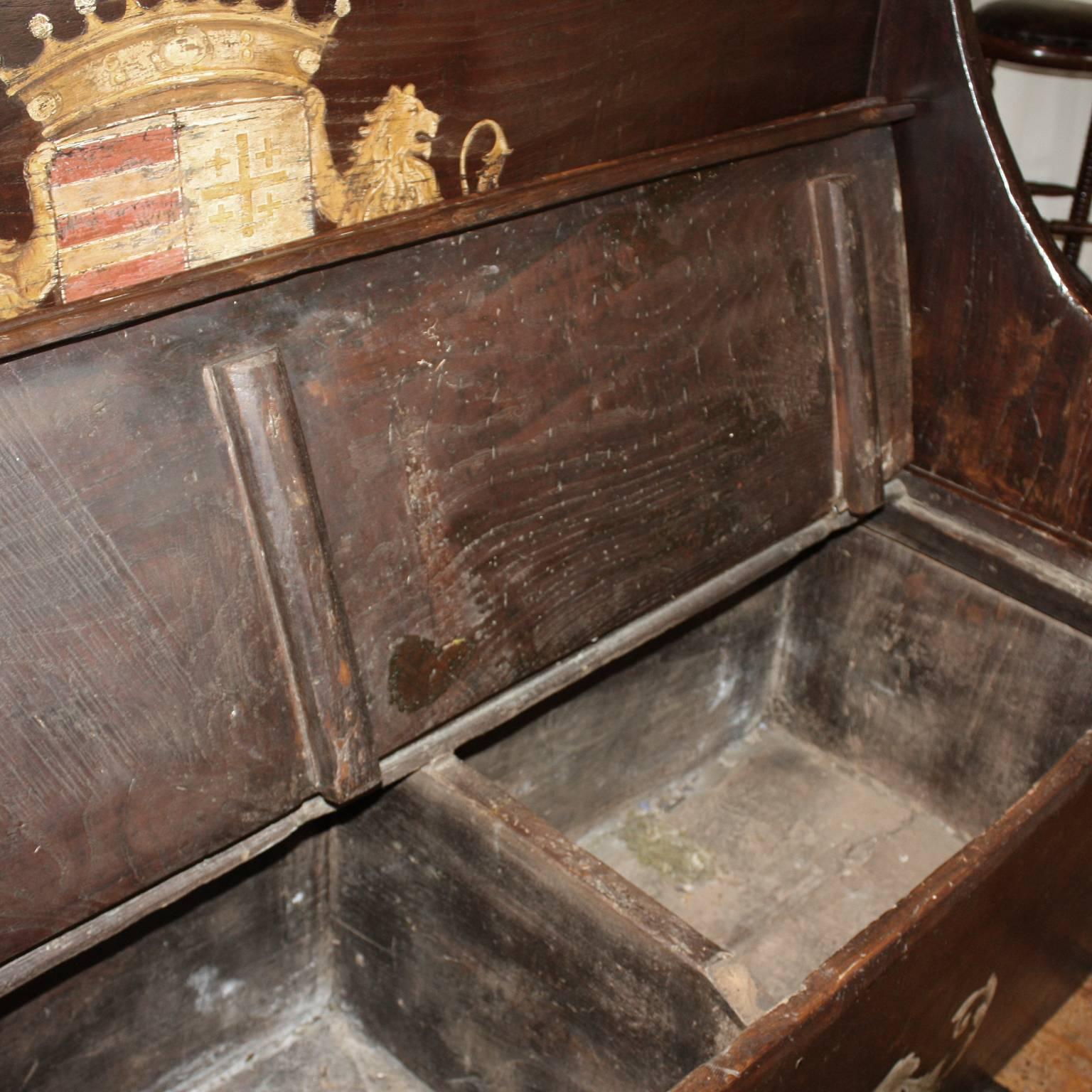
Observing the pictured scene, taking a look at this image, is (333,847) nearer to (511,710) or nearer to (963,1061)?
(511,710)

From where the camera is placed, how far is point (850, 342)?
2.17 meters

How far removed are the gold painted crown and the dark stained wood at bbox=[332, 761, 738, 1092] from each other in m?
0.84

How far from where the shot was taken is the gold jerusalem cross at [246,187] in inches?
56.2

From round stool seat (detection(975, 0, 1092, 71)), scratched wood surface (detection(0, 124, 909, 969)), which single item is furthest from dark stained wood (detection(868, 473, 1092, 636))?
round stool seat (detection(975, 0, 1092, 71))

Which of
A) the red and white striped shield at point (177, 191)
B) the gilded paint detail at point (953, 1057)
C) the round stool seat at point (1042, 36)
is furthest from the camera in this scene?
the round stool seat at point (1042, 36)

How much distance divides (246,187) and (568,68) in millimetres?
467

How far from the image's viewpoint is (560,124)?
1729mm

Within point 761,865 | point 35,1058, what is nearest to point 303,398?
point 35,1058

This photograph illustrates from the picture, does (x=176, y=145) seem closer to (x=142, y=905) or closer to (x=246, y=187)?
(x=246, y=187)

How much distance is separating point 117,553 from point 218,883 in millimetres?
689

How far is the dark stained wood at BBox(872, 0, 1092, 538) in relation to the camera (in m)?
2.09

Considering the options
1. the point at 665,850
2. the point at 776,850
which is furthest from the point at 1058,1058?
the point at 665,850

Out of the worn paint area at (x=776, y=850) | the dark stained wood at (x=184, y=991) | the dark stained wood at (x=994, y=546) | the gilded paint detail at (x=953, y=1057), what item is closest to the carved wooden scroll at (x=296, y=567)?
the dark stained wood at (x=184, y=991)

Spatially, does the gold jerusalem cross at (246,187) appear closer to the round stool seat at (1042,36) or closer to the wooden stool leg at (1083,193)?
the round stool seat at (1042,36)
